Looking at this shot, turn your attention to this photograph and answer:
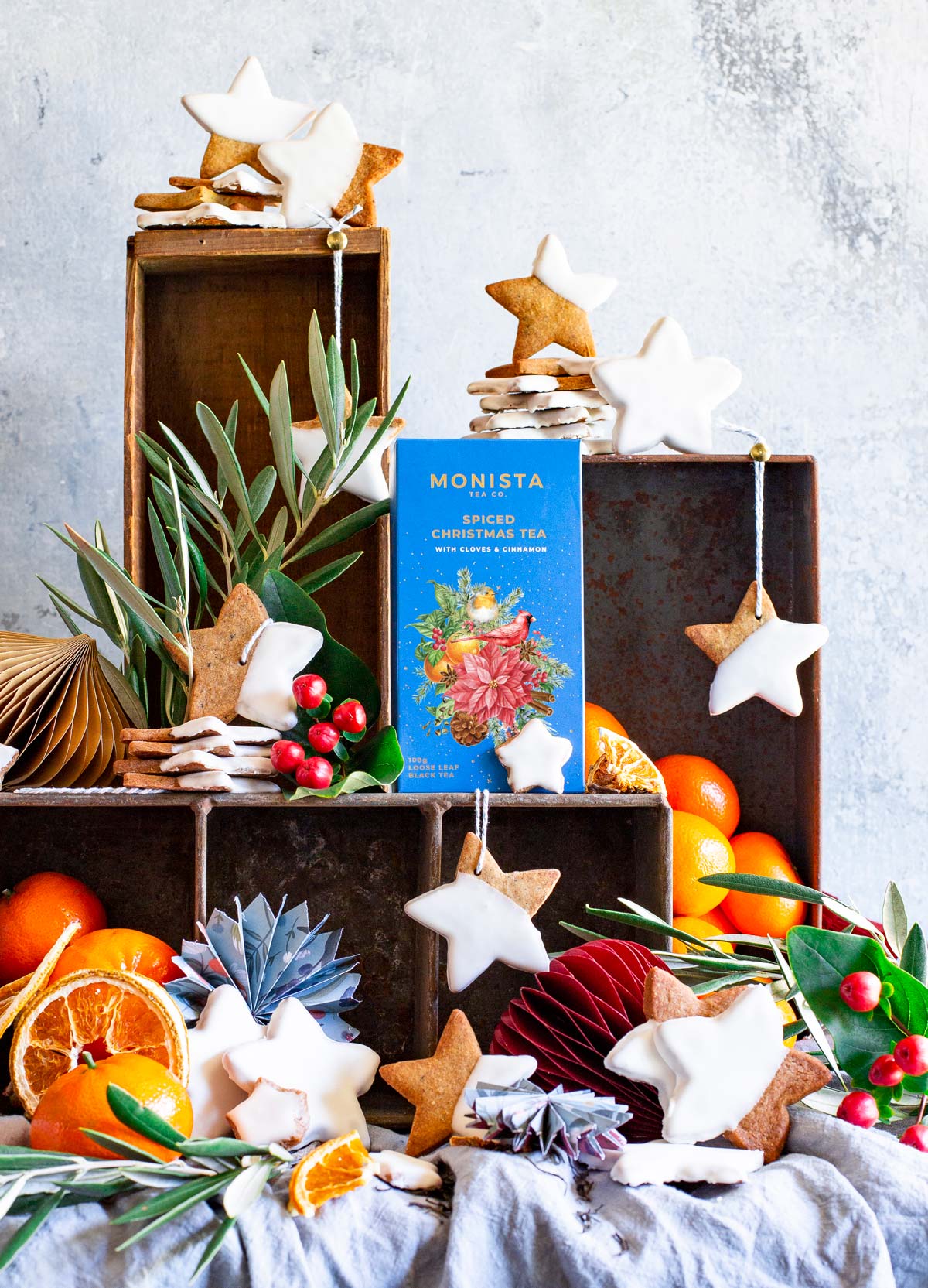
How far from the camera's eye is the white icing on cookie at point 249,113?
963mm

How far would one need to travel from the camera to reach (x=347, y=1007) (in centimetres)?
83

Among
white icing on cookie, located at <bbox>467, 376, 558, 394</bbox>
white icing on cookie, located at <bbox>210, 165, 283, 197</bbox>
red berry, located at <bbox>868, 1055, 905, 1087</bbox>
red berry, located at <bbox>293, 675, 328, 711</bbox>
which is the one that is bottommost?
red berry, located at <bbox>868, 1055, 905, 1087</bbox>

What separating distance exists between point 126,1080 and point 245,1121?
0.09 meters

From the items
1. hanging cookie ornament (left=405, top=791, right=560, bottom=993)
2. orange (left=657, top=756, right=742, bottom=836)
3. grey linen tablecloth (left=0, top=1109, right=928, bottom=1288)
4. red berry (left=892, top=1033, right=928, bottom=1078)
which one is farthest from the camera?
orange (left=657, top=756, right=742, bottom=836)

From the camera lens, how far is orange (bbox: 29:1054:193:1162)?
614 mm

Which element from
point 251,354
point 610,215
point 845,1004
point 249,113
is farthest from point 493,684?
point 610,215

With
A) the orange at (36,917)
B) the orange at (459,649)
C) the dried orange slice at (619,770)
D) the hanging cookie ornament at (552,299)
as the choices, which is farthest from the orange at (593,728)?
the orange at (36,917)

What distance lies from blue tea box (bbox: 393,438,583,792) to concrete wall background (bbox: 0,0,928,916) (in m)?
0.38

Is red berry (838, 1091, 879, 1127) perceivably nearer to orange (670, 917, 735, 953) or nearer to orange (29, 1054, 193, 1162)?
orange (670, 917, 735, 953)

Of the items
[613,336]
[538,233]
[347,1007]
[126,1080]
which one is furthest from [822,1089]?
[538,233]

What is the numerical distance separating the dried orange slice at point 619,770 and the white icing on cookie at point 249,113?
1.98 ft

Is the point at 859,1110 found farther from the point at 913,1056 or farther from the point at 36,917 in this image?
the point at 36,917

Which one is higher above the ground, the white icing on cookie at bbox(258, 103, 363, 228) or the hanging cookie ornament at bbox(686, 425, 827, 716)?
the white icing on cookie at bbox(258, 103, 363, 228)

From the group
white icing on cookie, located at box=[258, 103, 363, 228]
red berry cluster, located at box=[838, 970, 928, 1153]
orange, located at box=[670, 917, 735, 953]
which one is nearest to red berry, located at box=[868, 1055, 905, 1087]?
red berry cluster, located at box=[838, 970, 928, 1153]
